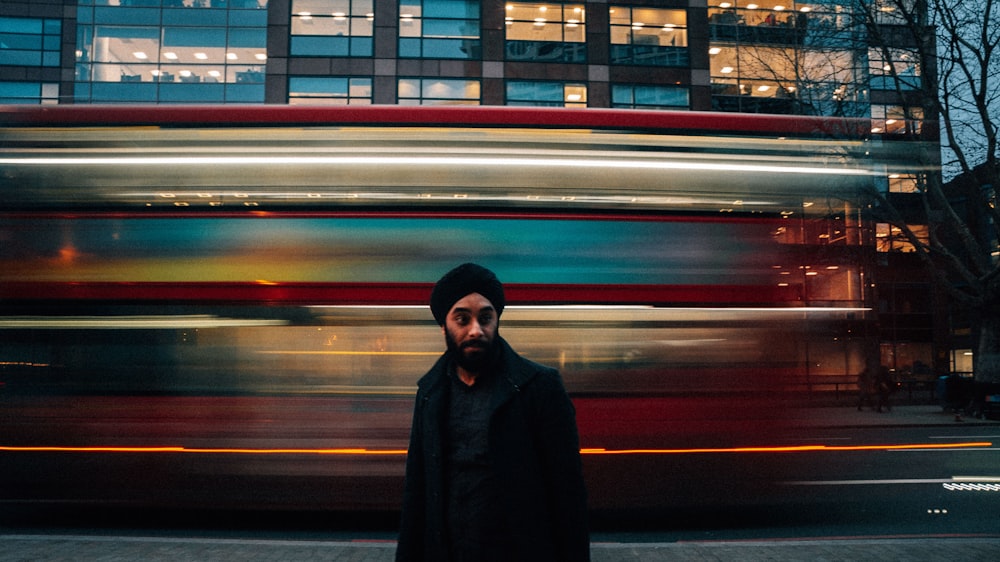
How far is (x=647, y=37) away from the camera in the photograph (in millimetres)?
29297

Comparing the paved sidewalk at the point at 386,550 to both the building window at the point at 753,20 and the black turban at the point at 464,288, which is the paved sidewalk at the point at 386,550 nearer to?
the black turban at the point at 464,288

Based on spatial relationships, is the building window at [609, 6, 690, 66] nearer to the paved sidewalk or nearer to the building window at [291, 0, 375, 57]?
the building window at [291, 0, 375, 57]

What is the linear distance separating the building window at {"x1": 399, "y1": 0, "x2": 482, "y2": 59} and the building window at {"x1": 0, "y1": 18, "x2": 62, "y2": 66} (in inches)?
548

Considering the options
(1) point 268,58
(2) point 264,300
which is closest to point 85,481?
(2) point 264,300

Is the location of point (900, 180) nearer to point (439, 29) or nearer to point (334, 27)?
point (439, 29)

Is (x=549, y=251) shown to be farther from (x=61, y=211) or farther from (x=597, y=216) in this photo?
(x=61, y=211)

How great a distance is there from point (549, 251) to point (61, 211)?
176 inches

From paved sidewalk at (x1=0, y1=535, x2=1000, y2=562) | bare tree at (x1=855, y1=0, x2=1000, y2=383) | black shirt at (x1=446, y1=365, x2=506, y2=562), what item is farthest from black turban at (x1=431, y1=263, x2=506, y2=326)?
bare tree at (x1=855, y1=0, x2=1000, y2=383)

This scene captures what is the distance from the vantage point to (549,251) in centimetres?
606

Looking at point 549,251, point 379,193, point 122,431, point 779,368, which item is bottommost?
point 122,431

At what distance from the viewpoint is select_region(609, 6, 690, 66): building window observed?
29.2 m

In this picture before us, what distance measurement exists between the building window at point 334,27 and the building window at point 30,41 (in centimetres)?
971

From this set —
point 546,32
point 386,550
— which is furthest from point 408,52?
point 386,550

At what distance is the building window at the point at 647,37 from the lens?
29.2 meters
